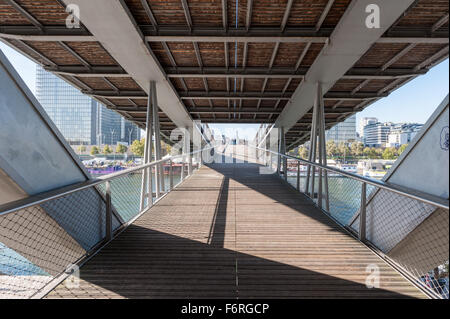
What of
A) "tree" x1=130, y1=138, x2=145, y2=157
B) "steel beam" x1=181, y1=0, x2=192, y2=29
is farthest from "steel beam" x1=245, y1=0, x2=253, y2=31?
"tree" x1=130, y1=138, x2=145, y2=157

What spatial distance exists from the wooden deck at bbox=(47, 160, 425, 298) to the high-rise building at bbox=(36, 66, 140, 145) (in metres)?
32.7

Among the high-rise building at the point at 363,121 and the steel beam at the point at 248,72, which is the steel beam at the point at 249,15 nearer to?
the steel beam at the point at 248,72

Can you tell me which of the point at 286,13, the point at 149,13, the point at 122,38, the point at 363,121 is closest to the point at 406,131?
the point at 286,13

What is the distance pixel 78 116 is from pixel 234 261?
44.6 metres

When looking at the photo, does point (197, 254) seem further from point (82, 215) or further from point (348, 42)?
point (348, 42)

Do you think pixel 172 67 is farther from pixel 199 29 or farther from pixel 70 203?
pixel 70 203

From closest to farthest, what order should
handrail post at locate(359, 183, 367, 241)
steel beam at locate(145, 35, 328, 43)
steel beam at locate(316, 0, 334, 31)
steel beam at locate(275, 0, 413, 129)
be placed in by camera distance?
handrail post at locate(359, 183, 367, 241)
steel beam at locate(275, 0, 413, 129)
steel beam at locate(316, 0, 334, 31)
steel beam at locate(145, 35, 328, 43)

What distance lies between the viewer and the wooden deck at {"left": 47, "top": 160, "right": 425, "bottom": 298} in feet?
7.65

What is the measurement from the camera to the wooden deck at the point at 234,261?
7.65ft

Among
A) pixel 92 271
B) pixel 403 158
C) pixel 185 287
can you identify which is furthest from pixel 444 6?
pixel 92 271

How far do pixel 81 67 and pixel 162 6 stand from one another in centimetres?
350

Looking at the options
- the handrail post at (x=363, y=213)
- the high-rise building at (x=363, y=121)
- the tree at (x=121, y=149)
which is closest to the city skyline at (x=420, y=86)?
the handrail post at (x=363, y=213)

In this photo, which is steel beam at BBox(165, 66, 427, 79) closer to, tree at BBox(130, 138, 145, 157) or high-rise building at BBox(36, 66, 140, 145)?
high-rise building at BBox(36, 66, 140, 145)

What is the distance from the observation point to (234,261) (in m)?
2.86
